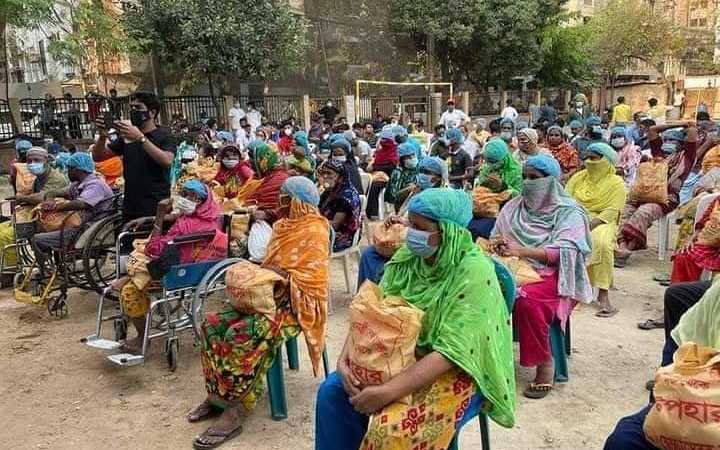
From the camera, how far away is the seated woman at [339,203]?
5.16m

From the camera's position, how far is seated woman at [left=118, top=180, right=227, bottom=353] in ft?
13.5

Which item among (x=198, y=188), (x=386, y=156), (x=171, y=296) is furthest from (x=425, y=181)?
(x=386, y=156)

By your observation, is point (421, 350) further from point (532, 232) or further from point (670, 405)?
point (532, 232)

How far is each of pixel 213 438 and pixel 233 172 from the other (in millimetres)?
3556

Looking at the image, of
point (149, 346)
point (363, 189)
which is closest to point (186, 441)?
point (149, 346)

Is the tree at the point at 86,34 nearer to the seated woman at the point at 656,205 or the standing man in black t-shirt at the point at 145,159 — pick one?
the standing man in black t-shirt at the point at 145,159

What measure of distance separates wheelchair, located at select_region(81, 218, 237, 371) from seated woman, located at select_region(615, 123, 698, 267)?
13.6 ft

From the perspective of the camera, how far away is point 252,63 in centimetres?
1767

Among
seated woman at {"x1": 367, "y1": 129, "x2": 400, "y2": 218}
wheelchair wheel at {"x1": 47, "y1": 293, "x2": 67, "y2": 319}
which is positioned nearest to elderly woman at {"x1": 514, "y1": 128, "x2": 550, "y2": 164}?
seated woman at {"x1": 367, "y1": 129, "x2": 400, "y2": 218}

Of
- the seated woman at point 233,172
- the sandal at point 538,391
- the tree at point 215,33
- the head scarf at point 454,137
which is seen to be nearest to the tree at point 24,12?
the tree at point 215,33

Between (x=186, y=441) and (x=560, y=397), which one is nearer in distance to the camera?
(x=186, y=441)

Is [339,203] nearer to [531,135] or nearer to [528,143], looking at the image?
[528,143]

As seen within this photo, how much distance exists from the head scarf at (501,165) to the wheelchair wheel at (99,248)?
3.03 m

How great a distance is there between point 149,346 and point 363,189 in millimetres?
3151
